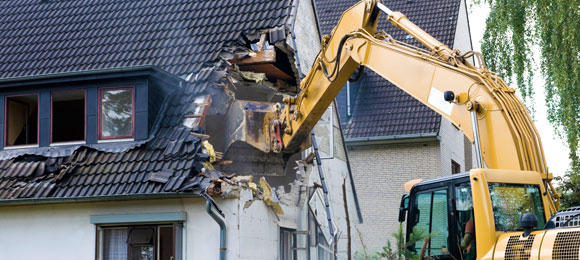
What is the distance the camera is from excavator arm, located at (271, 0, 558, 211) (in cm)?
967

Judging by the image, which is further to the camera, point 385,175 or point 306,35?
point 385,175

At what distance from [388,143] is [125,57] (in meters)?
10.3

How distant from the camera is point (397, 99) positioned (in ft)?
79.6

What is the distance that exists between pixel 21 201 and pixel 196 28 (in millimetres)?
4943

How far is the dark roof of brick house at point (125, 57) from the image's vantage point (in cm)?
1341

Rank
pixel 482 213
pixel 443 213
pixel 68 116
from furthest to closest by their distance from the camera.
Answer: pixel 68 116, pixel 443 213, pixel 482 213

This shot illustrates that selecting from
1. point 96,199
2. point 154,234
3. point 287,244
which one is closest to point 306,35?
point 287,244

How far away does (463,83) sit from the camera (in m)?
10.3

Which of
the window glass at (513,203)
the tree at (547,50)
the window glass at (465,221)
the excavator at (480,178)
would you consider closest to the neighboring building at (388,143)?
the tree at (547,50)

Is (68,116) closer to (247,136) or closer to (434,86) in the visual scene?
(247,136)

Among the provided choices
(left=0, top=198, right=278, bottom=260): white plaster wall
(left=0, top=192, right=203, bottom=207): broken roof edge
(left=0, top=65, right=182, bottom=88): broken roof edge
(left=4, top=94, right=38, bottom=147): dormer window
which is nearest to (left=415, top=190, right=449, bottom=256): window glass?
(left=0, top=198, right=278, bottom=260): white plaster wall

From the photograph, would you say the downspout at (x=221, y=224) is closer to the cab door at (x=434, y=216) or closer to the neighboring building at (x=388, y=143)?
the cab door at (x=434, y=216)

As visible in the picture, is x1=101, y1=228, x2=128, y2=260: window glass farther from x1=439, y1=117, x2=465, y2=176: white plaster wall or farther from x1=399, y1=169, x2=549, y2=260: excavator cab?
x1=439, y1=117, x2=465, y2=176: white plaster wall

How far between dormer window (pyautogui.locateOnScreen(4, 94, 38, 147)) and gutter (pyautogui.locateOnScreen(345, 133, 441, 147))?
1075 centimetres
